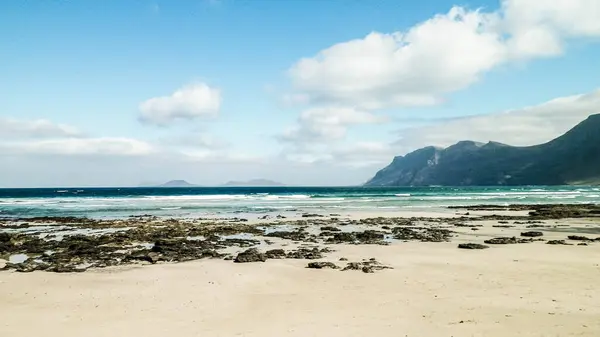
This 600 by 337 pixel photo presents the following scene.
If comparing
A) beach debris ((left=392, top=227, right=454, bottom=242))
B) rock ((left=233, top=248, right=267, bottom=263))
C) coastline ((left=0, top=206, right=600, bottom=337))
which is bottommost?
beach debris ((left=392, top=227, right=454, bottom=242))

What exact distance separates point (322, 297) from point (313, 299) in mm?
275

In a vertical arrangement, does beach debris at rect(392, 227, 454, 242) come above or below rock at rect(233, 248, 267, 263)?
below

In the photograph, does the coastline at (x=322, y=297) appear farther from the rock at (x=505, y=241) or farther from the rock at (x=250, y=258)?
the rock at (x=505, y=241)

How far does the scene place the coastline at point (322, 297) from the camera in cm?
816

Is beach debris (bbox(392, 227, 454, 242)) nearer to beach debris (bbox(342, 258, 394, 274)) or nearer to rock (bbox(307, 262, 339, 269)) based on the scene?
beach debris (bbox(342, 258, 394, 274))

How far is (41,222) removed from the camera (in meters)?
33.3

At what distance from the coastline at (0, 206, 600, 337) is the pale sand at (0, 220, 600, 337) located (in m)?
0.03

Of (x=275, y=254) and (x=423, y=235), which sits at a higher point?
(x=275, y=254)

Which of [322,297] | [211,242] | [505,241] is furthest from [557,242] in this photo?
[211,242]

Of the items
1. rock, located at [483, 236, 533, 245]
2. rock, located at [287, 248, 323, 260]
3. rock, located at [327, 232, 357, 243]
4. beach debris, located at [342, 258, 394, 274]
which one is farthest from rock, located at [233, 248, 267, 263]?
rock, located at [483, 236, 533, 245]

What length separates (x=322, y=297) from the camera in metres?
10.4

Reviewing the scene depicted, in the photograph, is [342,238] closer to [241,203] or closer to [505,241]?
[505,241]

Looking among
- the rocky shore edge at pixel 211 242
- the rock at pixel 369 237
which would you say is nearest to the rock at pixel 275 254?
the rocky shore edge at pixel 211 242

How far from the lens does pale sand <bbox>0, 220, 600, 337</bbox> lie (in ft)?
26.6
